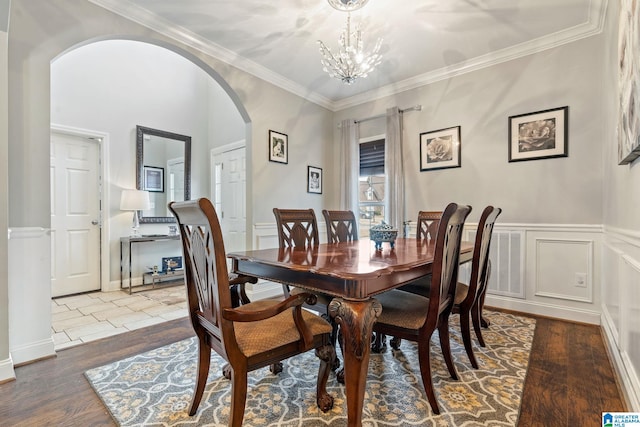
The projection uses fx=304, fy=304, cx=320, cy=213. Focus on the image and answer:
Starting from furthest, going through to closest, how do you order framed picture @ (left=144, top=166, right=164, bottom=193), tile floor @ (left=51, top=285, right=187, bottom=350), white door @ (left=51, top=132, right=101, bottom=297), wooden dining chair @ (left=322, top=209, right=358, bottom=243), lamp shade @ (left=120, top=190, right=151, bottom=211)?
framed picture @ (left=144, top=166, right=164, bottom=193), lamp shade @ (left=120, top=190, right=151, bottom=211), white door @ (left=51, top=132, right=101, bottom=297), wooden dining chair @ (left=322, top=209, right=358, bottom=243), tile floor @ (left=51, top=285, right=187, bottom=350)

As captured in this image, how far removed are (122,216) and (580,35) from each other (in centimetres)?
546

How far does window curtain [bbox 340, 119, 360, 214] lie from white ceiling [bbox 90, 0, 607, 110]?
95cm

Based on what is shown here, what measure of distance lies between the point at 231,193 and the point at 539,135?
4.11m

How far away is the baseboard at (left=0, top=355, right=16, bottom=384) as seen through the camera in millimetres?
1775

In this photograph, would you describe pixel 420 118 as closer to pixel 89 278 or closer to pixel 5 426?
pixel 5 426

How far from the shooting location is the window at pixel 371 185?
13.8 ft

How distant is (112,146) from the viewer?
4047 millimetres

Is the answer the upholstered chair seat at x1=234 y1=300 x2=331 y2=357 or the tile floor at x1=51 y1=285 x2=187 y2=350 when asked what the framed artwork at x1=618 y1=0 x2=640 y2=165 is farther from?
the tile floor at x1=51 y1=285 x2=187 y2=350

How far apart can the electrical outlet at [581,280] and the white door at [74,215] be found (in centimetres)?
539

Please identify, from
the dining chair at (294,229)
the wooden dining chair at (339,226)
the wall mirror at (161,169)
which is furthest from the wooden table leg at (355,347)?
the wall mirror at (161,169)

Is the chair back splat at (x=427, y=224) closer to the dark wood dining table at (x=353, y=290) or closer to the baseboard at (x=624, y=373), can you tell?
the baseboard at (x=624, y=373)

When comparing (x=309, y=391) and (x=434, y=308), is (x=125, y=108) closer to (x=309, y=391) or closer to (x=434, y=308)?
(x=309, y=391)

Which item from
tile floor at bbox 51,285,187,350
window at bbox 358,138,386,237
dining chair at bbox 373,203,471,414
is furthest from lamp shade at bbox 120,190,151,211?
dining chair at bbox 373,203,471,414

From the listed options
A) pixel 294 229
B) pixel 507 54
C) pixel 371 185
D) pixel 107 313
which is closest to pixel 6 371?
pixel 107 313
